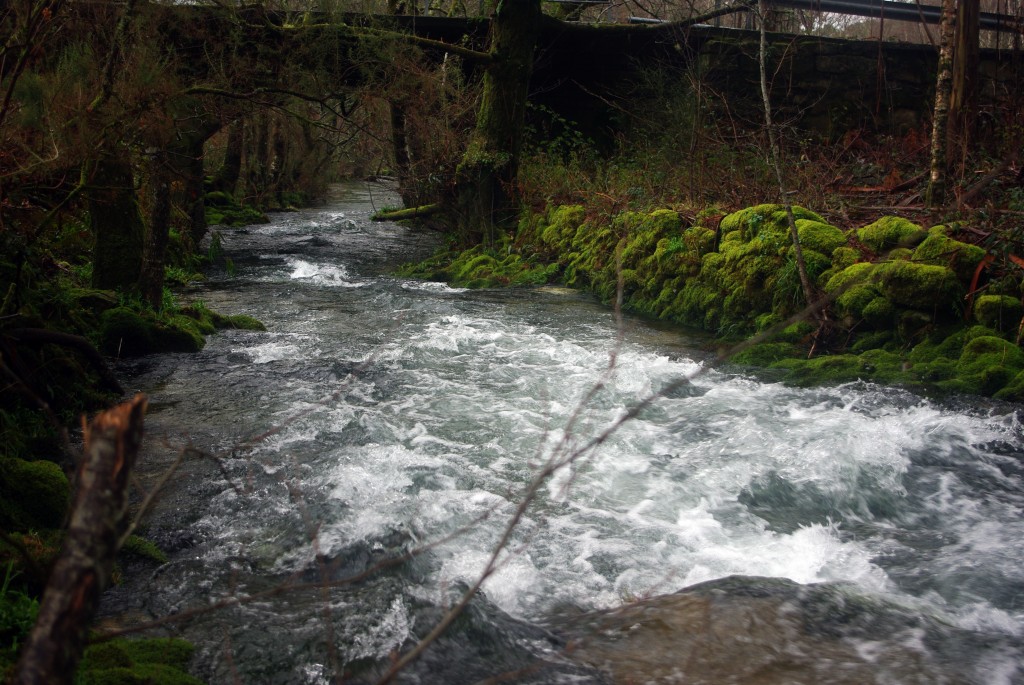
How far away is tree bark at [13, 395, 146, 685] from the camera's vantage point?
1.38 meters

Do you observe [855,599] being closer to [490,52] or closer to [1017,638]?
[1017,638]

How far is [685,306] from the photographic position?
1104cm

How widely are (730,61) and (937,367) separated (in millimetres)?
10580

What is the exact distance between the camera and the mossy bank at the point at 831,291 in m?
7.71

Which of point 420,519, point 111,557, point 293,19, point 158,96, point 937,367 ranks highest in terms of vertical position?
point 293,19

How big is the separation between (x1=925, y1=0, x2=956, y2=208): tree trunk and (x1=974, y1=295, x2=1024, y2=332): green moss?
→ 2.37m

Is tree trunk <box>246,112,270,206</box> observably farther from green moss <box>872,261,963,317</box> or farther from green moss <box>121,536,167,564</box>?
green moss <box>121,536,167,564</box>

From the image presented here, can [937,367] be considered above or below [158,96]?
below

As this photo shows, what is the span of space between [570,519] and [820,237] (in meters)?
5.88

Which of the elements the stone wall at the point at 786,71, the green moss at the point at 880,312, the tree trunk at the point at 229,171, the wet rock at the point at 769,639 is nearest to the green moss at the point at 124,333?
the wet rock at the point at 769,639

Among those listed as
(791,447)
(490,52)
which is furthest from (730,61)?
(791,447)

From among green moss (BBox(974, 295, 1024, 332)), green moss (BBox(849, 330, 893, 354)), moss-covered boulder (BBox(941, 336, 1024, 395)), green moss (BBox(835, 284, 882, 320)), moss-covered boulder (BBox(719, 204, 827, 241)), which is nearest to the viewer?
moss-covered boulder (BBox(941, 336, 1024, 395))

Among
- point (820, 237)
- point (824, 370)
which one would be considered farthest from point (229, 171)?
point (824, 370)

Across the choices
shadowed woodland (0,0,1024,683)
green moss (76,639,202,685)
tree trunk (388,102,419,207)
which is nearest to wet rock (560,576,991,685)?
shadowed woodland (0,0,1024,683)
